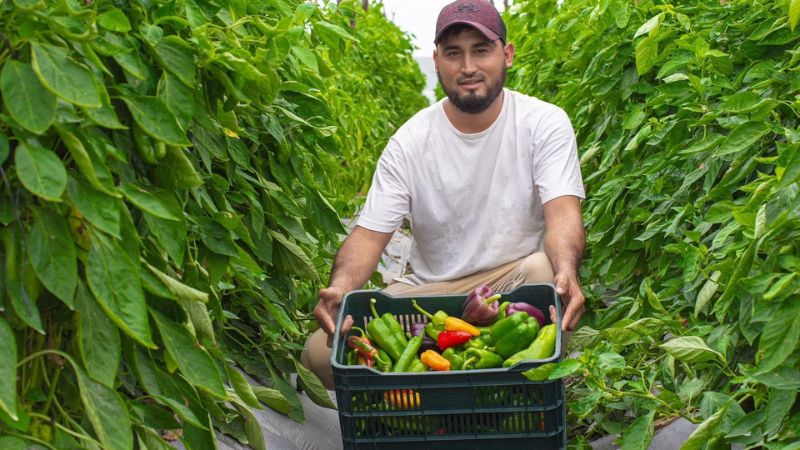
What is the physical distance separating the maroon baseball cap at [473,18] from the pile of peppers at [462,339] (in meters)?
1.19

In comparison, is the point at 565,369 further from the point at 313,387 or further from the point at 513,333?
the point at 313,387

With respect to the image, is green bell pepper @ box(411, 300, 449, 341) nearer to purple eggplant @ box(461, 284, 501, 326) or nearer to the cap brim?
purple eggplant @ box(461, 284, 501, 326)

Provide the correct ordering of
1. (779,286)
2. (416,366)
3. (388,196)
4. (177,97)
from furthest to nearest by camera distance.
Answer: (388,196) < (416,366) < (177,97) < (779,286)

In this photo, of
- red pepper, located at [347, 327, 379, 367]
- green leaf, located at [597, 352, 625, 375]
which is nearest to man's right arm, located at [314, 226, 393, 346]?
red pepper, located at [347, 327, 379, 367]

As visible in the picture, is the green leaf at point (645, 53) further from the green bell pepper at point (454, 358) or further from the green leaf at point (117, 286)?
the green leaf at point (117, 286)

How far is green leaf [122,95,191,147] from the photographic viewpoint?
6.75ft

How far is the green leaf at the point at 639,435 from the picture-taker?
8.48 ft

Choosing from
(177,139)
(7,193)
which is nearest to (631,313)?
(177,139)

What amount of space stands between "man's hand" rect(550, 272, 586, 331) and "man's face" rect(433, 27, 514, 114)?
916mm

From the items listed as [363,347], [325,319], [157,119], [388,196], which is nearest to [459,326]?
[363,347]

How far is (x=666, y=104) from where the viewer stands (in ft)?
12.5

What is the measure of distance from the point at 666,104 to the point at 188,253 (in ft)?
6.75

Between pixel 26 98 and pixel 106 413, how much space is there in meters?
0.59

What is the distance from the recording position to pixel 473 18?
406 cm
